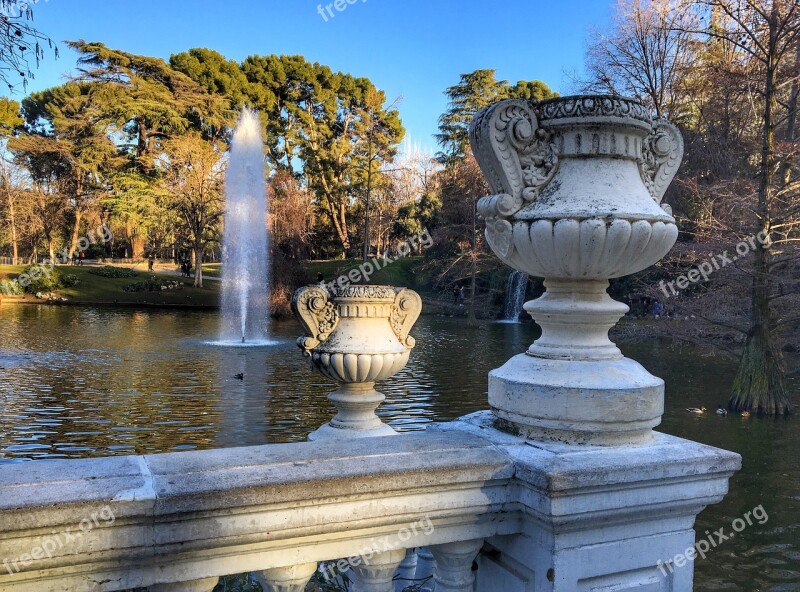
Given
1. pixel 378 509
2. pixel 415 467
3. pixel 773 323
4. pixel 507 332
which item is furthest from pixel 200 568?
pixel 507 332

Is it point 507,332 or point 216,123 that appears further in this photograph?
point 216,123

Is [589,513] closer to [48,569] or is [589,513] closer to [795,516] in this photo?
[48,569]

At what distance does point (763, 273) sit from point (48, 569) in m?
12.6

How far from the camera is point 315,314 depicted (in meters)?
4.55

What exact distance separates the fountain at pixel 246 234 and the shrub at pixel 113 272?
10973 millimetres

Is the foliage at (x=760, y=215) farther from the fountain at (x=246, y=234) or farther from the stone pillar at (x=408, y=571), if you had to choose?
the fountain at (x=246, y=234)

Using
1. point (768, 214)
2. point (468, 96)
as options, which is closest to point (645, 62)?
point (768, 214)

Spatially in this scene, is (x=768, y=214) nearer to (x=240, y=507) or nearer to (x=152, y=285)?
(x=240, y=507)

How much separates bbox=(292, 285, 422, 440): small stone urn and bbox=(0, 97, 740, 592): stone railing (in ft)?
6.79

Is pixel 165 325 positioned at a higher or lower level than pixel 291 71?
lower

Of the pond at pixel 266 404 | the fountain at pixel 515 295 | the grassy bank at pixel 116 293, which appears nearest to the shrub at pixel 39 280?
the grassy bank at pixel 116 293

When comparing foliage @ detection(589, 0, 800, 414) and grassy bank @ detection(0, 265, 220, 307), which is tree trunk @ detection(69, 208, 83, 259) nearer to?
grassy bank @ detection(0, 265, 220, 307)

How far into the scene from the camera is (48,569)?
65.2 inches

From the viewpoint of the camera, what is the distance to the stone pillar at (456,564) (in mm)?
2195
